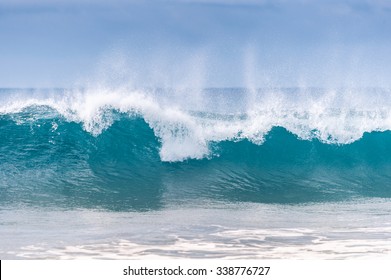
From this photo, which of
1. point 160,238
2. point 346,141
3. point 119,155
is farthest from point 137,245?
point 346,141

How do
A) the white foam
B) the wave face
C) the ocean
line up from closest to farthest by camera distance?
1. the ocean
2. the wave face
3. the white foam

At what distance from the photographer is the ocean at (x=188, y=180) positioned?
364 inches

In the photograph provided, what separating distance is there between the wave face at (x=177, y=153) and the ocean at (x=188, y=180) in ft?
0.12

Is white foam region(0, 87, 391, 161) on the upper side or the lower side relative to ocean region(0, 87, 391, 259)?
upper

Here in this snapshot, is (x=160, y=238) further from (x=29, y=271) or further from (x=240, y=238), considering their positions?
(x=29, y=271)

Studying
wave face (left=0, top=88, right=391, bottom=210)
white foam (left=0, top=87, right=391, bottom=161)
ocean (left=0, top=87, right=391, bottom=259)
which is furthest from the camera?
white foam (left=0, top=87, right=391, bottom=161)

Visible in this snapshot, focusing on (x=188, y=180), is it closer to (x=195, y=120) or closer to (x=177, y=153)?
(x=177, y=153)

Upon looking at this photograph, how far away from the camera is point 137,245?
29.8 ft

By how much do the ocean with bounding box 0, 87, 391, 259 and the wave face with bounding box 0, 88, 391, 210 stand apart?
36mm

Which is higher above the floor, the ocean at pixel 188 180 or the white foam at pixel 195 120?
the white foam at pixel 195 120

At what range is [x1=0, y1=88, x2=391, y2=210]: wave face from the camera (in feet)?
42.0

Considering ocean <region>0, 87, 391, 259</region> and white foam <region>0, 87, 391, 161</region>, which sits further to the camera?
white foam <region>0, 87, 391, 161</region>

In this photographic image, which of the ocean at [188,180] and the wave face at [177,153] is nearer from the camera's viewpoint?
the ocean at [188,180]

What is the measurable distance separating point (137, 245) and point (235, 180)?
522 centimetres
